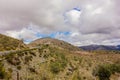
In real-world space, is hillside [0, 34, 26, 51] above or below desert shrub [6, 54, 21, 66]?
above

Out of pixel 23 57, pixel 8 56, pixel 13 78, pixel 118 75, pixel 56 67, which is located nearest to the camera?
pixel 13 78

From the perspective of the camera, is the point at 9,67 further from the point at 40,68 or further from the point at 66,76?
Answer: the point at 66,76

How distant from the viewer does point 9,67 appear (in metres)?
46.2

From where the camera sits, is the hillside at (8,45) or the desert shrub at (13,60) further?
the hillside at (8,45)

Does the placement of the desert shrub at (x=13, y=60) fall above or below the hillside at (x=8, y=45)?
below

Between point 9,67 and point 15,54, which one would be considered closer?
point 9,67

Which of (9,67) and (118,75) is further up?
(9,67)

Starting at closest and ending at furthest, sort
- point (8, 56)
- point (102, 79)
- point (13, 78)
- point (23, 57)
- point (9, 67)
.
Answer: point (13, 78) → point (9, 67) → point (8, 56) → point (23, 57) → point (102, 79)

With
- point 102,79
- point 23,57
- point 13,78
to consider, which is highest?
point 23,57

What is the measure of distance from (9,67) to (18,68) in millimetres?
2796

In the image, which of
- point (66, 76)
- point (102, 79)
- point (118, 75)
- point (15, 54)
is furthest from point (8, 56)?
point (118, 75)

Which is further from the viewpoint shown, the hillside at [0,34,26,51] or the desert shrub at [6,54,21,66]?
the hillside at [0,34,26,51]

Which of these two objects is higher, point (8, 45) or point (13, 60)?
point (8, 45)

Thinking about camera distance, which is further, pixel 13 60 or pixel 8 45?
pixel 8 45
